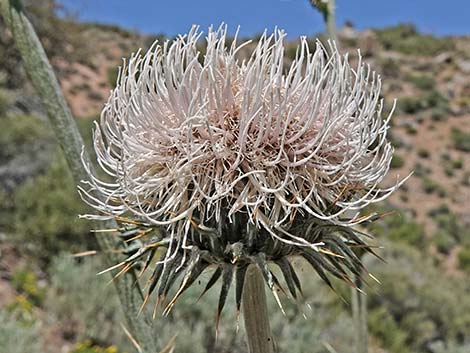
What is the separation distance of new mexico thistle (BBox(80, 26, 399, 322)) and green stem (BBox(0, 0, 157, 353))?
0.62 feet

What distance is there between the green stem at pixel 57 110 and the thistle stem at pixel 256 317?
43cm

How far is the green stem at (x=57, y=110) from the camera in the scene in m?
1.93

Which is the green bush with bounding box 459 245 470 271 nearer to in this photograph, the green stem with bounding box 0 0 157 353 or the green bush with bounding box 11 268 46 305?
the green bush with bounding box 11 268 46 305

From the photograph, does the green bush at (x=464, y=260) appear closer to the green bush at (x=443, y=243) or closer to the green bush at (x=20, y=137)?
the green bush at (x=443, y=243)

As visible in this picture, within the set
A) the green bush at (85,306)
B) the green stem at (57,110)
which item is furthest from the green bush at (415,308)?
the green stem at (57,110)

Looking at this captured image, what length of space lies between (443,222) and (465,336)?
46.1 ft

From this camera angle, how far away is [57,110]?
1.95 m

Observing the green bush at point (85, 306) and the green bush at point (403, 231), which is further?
the green bush at point (403, 231)

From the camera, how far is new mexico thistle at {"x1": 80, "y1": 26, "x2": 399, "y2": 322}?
1651 mm

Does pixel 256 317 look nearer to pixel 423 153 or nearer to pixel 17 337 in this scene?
pixel 17 337

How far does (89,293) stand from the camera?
270 inches

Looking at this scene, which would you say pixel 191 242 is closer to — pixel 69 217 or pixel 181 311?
pixel 181 311

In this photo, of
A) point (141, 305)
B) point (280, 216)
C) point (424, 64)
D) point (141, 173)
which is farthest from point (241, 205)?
point (424, 64)

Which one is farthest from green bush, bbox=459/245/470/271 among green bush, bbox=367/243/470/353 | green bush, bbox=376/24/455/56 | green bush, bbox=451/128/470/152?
green bush, bbox=376/24/455/56
